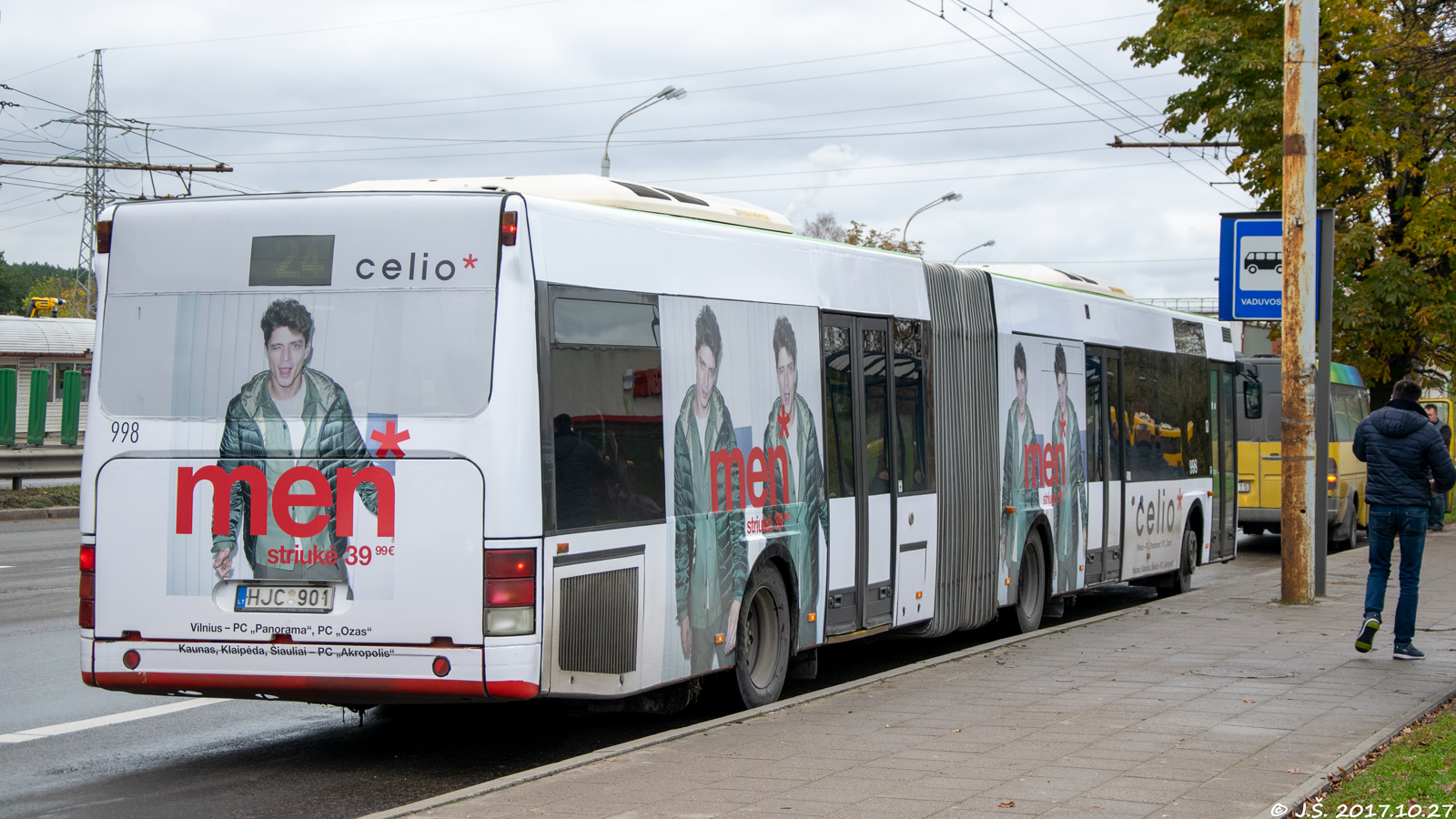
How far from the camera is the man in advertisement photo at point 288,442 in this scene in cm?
718

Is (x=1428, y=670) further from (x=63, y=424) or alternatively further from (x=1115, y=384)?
(x=63, y=424)

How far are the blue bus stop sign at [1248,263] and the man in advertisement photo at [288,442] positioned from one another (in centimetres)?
1036

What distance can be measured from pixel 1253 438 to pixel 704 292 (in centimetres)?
1929

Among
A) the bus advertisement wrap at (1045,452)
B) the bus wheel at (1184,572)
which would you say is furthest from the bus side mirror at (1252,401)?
the bus advertisement wrap at (1045,452)

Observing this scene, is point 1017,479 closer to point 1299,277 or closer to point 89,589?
point 1299,277

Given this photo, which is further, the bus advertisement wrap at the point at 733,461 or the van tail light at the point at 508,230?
the bus advertisement wrap at the point at 733,461

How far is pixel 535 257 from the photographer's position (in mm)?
7258

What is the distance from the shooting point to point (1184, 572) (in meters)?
17.5

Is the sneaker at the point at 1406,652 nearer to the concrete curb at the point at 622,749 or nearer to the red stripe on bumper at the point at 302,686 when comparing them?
the concrete curb at the point at 622,749

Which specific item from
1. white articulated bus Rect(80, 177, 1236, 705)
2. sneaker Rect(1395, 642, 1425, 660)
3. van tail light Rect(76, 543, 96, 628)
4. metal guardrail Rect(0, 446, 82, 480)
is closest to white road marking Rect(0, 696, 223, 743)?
van tail light Rect(76, 543, 96, 628)

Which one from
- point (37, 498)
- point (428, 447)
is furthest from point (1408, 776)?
point (37, 498)

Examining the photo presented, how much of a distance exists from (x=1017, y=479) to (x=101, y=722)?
24.5 ft

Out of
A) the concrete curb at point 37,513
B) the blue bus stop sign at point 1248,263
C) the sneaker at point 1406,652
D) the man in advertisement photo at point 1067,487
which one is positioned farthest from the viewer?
the concrete curb at point 37,513

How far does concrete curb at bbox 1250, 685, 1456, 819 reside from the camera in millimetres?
6207
